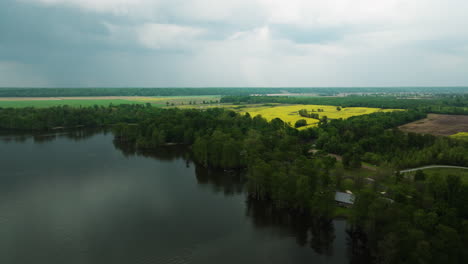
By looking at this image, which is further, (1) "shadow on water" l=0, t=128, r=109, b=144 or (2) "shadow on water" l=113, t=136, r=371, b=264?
(1) "shadow on water" l=0, t=128, r=109, b=144

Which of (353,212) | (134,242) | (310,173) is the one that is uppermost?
(310,173)

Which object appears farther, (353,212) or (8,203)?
(8,203)

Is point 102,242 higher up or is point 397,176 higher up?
point 397,176

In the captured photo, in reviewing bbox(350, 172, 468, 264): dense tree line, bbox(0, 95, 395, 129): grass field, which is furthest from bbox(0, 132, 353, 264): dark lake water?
bbox(0, 95, 395, 129): grass field

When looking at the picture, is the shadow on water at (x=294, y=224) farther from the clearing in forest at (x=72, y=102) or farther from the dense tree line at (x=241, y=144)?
the clearing in forest at (x=72, y=102)

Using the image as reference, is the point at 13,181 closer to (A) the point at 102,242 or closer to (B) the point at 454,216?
(A) the point at 102,242

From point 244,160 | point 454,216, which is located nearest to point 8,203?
point 244,160

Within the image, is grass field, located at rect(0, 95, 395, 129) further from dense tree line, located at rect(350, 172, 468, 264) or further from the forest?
dense tree line, located at rect(350, 172, 468, 264)
